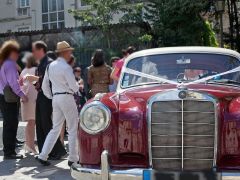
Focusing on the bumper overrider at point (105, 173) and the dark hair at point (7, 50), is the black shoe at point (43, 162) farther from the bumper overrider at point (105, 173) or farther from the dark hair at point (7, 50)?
the bumper overrider at point (105, 173)

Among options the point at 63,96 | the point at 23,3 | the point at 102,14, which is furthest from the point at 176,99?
the point at 23,3

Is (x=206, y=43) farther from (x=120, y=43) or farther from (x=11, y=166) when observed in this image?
(x=11, y=166)

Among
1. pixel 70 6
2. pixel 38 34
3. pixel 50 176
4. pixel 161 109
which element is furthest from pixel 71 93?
pixel 70 6

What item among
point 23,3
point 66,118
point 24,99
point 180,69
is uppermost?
point 23,3

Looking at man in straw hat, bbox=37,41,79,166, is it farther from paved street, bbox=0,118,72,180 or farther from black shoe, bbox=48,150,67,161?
black shoe, bbox=48,150,67,161

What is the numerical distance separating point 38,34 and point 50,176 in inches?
430

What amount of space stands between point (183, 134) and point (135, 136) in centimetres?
48

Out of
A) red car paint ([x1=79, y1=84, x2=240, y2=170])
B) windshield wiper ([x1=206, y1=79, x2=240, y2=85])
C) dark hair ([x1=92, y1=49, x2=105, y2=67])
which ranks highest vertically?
dark hair ([x1=92, y1=49, x2=105, y2=67])

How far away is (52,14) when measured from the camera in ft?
109

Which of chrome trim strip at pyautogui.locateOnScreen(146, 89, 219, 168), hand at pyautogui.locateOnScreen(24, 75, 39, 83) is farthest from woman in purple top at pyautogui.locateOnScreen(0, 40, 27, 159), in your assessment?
chrome trim strip at pyautogui.locateOnScreen(146, 89, 219, 168)

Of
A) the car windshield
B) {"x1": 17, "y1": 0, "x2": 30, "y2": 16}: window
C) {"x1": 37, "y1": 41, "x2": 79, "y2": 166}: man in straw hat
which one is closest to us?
the car windshield

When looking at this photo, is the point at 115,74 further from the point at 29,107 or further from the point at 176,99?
the point at 176,99

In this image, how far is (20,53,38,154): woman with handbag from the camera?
317 inches

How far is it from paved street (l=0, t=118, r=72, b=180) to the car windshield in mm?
1708
